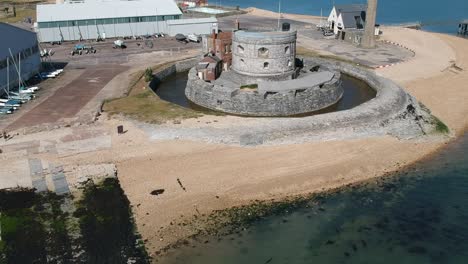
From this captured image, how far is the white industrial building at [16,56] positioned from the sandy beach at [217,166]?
17779 mm

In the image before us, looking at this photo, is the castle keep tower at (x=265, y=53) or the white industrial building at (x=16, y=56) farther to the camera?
the white industrial building at (x=16, y=56)

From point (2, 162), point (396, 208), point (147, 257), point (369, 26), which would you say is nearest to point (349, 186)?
point (396, 208)

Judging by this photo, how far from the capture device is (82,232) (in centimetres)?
2839

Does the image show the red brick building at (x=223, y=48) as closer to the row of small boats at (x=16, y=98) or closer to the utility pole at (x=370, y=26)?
the row of small boats at (x=16, y=98)

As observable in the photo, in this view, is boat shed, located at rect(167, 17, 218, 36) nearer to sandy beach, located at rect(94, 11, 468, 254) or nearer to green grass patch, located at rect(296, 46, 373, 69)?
green grass patch, located at rect(296, 46, 373, 69)

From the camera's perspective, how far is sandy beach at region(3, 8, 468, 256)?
32.1 m

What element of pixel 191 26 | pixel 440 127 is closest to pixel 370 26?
pixel 191 26

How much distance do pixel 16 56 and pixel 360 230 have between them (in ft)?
168

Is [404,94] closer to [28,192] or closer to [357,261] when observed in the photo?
[357,261]

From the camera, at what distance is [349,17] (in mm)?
90812

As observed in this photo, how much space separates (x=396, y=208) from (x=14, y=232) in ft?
93.9

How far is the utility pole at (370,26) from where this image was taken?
80.1 metres

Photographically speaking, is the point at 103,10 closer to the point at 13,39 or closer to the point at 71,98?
the point at 13,39

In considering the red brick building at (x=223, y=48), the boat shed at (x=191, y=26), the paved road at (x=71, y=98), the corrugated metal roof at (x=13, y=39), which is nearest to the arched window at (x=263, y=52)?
the red brick building at (x=223, y=48)
